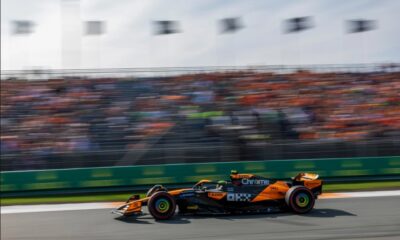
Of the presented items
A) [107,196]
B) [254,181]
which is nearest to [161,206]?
[254,181]

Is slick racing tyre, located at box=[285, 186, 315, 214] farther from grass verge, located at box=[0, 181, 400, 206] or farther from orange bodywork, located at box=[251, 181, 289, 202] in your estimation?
grass verge, located at box=[0, 181, 400, 206]

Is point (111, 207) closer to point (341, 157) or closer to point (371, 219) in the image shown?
point (371, 219)

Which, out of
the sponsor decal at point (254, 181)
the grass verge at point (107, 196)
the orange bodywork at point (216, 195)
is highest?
the sponsor decal at point (254, 181)

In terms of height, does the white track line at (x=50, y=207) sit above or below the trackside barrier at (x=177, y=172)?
below

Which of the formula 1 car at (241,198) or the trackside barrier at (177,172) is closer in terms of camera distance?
the formula 1 car at (241,198)

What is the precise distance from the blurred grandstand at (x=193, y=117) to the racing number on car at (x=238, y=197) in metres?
4.66

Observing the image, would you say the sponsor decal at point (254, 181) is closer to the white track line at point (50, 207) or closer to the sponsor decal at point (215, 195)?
the sponsor decal at point (215, 195)

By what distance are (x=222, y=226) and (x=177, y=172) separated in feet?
16.8

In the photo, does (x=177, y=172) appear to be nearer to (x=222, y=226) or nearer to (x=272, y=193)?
(x=272, y=193)

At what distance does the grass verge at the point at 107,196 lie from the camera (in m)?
11.9

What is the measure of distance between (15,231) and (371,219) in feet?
19.0

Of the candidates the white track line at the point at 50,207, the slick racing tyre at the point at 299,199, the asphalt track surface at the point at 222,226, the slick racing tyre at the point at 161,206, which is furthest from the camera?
the white track line at the point at 50,207

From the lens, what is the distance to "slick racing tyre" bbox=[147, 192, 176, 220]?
8.84 metres

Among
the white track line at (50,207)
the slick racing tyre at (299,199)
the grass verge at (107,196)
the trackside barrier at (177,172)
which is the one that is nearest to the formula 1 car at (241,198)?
the slick racing tyre at (299,199)
